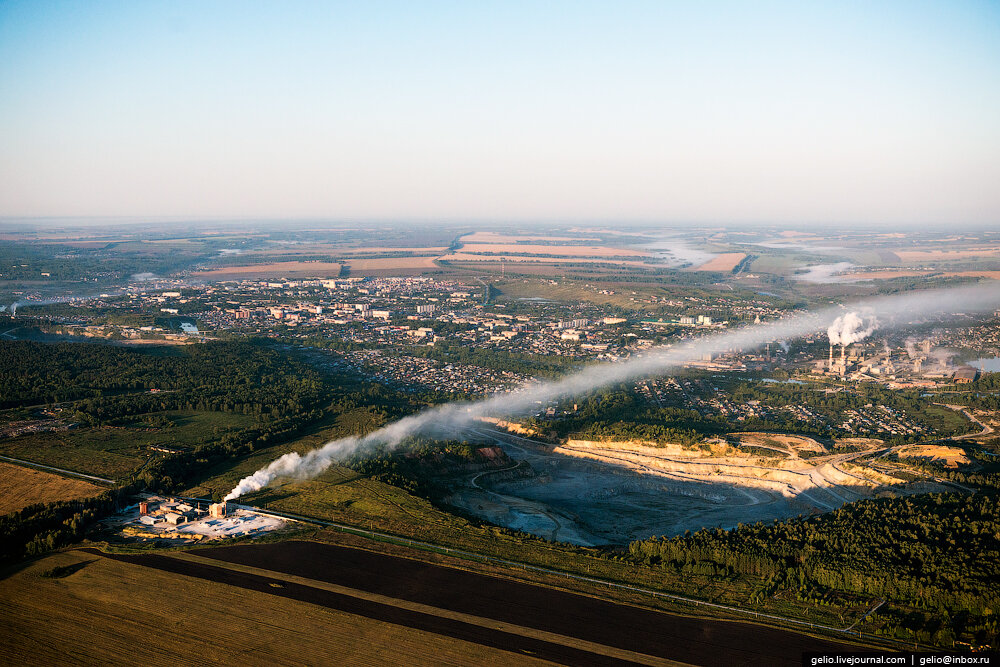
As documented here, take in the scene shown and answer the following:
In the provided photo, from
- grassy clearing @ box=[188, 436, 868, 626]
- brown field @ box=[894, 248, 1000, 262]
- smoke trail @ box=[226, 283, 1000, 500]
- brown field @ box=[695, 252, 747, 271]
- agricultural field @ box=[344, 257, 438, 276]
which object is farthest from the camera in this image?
agricultural field @ box=[344, 257, 438, 276]

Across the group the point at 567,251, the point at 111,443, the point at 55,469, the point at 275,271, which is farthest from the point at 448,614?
the point at 567,251

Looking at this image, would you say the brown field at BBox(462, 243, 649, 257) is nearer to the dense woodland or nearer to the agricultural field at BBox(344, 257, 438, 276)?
the agricultural field at BBox(344, 257, 438, 276)

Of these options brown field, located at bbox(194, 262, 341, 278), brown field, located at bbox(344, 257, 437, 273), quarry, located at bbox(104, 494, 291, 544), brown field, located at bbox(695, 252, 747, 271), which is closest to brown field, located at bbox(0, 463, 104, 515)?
quarry, located at bbox(104, 494, 291, 544)

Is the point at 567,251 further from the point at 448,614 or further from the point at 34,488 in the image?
the point at 448,614

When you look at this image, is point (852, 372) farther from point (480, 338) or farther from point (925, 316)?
point (480, 338)

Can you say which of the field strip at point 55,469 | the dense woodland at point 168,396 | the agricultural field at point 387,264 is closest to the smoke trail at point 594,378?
the dense woodland at point 168,396
